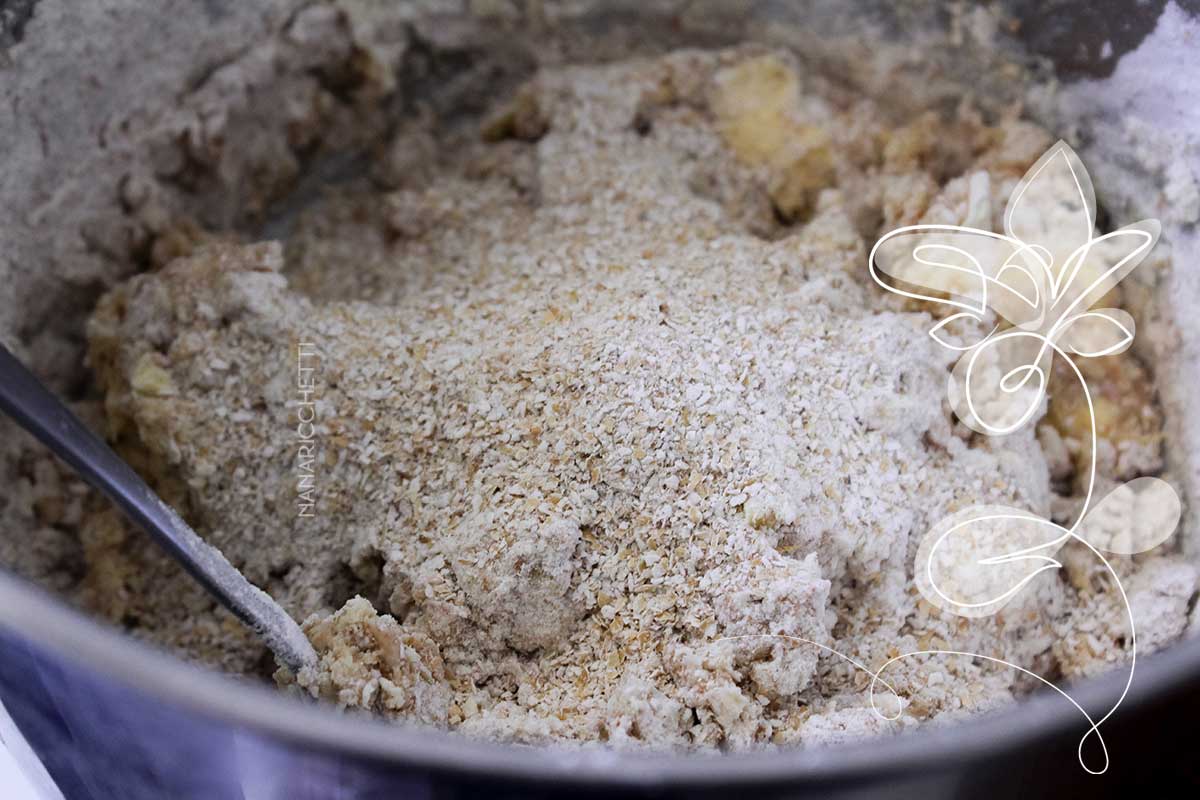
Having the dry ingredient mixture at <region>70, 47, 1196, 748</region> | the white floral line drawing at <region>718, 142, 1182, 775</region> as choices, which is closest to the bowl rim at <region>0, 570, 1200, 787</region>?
the dry ingredient mixture at <region>70, 47, 1196, 748</region>

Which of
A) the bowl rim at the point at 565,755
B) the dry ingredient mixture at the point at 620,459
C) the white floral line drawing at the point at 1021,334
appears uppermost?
the bowl rim at the point at 565,755

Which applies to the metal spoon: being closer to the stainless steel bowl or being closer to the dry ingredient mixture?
the dry ingredient mixture

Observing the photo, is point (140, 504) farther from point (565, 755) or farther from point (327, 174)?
point (327, 174)

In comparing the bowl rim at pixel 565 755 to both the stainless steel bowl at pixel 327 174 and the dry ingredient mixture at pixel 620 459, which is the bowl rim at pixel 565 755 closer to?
the stainless steel bowl at pixel 327 174

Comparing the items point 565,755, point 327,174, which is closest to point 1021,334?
point 565,755

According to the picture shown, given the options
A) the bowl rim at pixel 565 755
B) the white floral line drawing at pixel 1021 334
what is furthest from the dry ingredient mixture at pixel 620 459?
the bowl rim at pixel 565 755

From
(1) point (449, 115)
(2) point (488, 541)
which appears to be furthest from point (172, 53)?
(2) point (488, 541)
